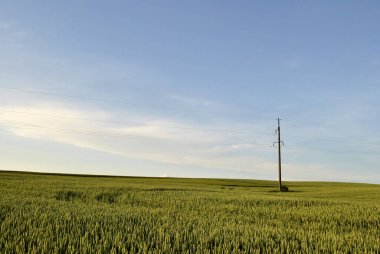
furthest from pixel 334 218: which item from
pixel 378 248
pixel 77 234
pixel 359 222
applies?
pixel 77 234

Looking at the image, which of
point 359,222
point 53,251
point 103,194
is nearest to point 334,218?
point 359,222

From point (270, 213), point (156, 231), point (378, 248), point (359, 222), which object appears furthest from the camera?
point (270, 213)

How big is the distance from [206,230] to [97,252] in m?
3.20

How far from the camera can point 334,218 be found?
13.6 meters

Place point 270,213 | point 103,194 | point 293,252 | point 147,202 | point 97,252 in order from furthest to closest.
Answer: point 103,194, point 147,202, point 270,213, point 293,252, point 97,252

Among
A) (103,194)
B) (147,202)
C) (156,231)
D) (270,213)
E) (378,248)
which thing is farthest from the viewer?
(103,194)

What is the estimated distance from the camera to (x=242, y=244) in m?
6.88

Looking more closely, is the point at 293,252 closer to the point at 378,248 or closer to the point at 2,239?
the point at 378,248

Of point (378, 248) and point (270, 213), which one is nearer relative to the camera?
point (378, 248)

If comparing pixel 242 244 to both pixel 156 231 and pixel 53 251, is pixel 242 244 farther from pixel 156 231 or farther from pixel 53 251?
pixel 53 251

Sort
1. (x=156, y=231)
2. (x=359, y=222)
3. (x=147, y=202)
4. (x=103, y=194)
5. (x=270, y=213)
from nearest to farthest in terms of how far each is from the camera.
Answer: (x=156, y=231)
(x=359, y=222)
(x=270, y=213)
(x=147, y=202)
(x=103, y=194)

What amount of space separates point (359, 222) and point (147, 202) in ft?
35.1

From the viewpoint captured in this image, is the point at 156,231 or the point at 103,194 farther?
the point at 103,194

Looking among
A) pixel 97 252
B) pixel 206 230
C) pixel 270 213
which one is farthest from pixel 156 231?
pixel 270 213
